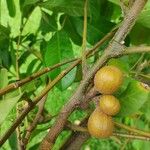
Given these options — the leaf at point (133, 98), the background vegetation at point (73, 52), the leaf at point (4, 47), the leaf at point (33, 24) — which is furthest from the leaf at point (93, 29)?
the leaf at point (33, 24)

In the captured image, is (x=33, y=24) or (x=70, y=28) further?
(x=33, y=24)

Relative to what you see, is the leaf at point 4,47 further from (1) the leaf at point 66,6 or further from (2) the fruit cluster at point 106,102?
(2) the fruit cluster at point 106,102

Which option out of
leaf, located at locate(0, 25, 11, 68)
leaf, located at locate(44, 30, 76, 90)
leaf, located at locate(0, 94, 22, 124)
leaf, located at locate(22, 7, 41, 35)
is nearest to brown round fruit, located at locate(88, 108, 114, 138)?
leaf, located at locate(0, 94, 22, 124)

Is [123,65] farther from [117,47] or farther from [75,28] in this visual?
[75,28]

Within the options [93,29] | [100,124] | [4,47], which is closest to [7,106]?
[100,124]

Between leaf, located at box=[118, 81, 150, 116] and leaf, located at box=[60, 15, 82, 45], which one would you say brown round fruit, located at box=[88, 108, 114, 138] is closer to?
leaf, located at box=[118, 81, 150, 116]

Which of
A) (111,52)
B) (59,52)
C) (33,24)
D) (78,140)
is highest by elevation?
(111,52)

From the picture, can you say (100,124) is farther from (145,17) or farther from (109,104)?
(145,17)

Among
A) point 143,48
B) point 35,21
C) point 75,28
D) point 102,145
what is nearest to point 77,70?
point 75,28
